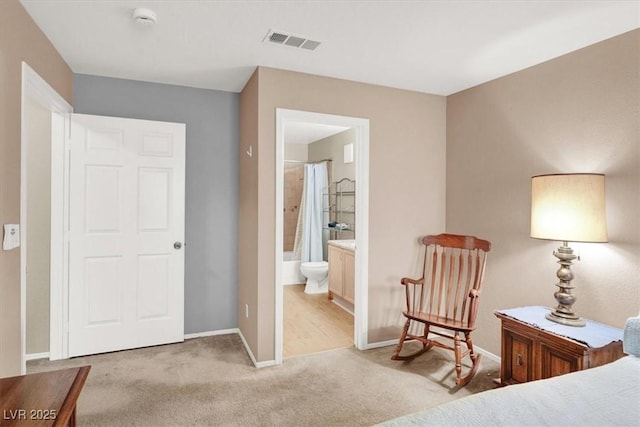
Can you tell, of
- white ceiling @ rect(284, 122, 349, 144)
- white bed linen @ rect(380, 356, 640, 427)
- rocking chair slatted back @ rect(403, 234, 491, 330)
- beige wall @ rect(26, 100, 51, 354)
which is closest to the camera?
white bed linen @ rect(380, 356, 640, 427)

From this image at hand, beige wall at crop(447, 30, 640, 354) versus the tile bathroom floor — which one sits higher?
beige wall at crop(447, 30, 640, 354)

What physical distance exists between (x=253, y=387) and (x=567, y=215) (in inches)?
92.0

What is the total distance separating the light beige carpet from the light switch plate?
1100 mm

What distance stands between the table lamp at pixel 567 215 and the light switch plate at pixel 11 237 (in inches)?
120

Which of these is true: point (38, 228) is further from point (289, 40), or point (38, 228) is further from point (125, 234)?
point (289, 40)

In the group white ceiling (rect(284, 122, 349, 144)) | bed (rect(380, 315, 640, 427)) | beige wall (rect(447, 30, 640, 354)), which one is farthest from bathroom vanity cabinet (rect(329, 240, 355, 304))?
bed (rect(380, 315, 640, 427))

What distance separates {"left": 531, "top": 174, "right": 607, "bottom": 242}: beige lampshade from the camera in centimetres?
201

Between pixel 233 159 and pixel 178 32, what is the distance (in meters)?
1.40

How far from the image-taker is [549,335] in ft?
6.70

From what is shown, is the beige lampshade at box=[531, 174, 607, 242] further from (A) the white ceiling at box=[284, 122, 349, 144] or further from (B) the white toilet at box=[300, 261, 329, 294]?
(B) the white toilet at box=[300, 261, 329, 294]

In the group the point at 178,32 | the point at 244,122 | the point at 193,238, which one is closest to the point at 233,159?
the point at 244,122

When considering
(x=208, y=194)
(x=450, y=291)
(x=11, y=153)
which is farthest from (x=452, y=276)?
(x=11, y=153)

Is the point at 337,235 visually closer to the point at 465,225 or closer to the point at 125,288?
the point at 465,225

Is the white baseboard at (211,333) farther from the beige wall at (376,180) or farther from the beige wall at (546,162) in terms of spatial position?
the beige wall at (546,162)
